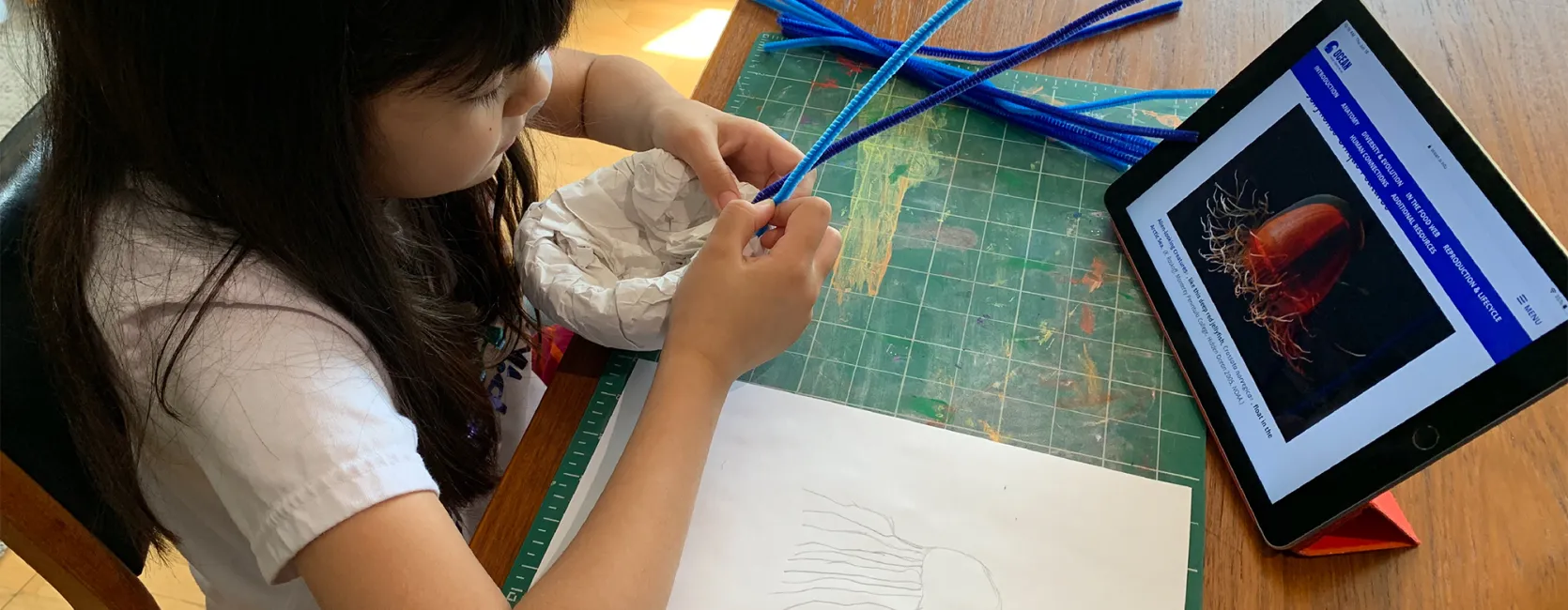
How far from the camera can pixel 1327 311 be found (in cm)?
53

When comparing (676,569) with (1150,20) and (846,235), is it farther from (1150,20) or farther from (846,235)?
(1150,20)

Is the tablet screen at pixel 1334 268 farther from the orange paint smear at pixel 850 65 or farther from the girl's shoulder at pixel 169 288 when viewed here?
the girl's shoulder at pixel 169 288

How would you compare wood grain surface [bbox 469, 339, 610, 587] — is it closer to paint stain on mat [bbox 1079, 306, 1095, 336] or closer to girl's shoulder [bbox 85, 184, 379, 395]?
girl's shoulder [bbox 85, 184, 379, 395]

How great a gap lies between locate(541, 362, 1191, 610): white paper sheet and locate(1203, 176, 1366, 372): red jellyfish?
0.40 ft

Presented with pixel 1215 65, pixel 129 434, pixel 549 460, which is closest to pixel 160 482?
pixel 129 434

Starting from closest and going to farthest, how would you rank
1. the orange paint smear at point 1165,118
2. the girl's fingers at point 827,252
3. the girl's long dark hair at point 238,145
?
the girl's long dark hair at point 238,145
the girl's fingers at point 827,252
the orange paint smear at point 1165,118

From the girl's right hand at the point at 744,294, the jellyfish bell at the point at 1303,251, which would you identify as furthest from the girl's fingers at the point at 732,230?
the jellyfish bell at the point at 1303,251

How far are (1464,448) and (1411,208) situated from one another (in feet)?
0.58

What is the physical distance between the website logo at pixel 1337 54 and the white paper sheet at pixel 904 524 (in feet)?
0.87

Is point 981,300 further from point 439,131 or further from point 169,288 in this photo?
point 169,288

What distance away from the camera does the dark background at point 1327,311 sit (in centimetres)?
49

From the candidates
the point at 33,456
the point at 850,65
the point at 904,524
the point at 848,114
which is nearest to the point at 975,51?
the point at 850,65

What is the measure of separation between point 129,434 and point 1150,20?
2.74 ft

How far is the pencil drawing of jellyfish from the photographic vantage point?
52cm
